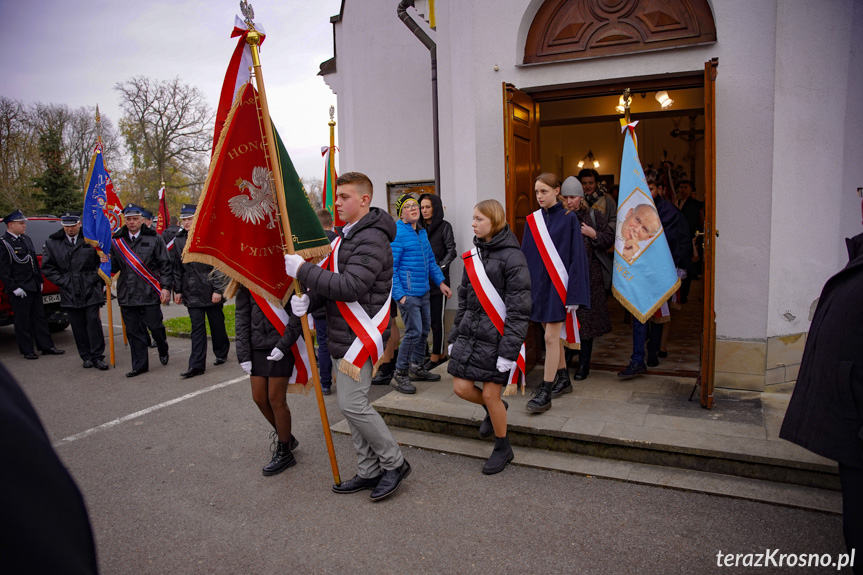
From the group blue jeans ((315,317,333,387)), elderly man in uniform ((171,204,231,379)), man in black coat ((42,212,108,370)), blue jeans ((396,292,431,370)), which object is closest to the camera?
blue jeans ((396,292,431,370))

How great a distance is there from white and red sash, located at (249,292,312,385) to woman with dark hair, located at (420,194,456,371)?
2.39 metres

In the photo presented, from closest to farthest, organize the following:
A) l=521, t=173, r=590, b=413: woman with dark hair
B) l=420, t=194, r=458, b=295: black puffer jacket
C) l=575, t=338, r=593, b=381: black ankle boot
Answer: l=521, t=173, r=590, b=413: woman with dark hair, l=575, t=338, r=593, b=381: black ankle boot, l=420, t=194, r=458, b=295: black puffer jacket

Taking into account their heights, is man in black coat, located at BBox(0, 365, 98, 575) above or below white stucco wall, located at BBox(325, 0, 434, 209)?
below

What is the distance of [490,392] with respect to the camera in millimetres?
4047

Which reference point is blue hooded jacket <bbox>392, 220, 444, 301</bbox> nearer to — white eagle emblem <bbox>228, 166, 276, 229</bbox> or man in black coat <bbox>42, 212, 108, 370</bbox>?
white eagle emblem <bbox>228, 166, 276, 229</bbox>

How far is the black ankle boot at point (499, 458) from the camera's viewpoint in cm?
416

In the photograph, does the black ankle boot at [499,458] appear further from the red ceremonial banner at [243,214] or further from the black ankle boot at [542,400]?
the red ceremonial banner at [243,214]

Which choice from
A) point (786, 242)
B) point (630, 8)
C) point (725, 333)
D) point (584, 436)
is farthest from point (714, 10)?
point (584, 436)

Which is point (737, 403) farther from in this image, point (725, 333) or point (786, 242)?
point (786, 242)

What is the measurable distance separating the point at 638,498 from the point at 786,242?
2.75m

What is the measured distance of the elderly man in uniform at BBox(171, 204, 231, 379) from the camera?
24.3 ft

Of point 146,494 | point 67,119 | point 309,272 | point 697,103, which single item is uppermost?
point 67,119

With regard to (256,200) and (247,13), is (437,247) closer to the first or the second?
(256,200)

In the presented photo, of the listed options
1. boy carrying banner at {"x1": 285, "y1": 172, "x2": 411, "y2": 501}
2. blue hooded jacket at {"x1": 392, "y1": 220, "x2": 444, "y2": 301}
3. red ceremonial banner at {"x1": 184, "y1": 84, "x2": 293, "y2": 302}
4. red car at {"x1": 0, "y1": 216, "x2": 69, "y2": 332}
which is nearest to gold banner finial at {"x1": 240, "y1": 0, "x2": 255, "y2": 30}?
red ceremonial banner at {"x1": 184, "y1": 84, "x2": 293, "y2": 302}
